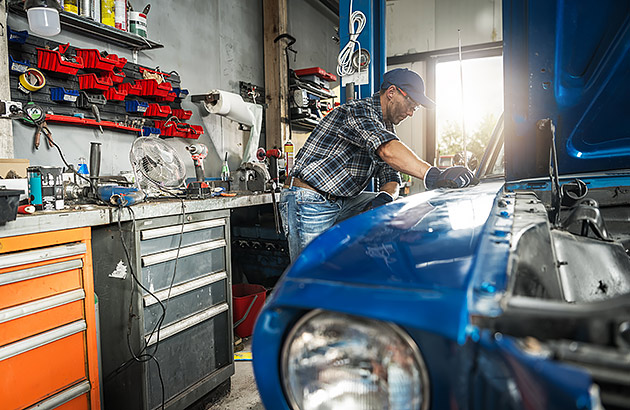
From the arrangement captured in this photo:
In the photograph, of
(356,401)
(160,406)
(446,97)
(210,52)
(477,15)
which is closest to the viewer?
(356,401)

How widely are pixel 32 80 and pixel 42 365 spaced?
147cm

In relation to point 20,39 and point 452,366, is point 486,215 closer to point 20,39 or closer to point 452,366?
point 452,366

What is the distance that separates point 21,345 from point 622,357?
5.17ft

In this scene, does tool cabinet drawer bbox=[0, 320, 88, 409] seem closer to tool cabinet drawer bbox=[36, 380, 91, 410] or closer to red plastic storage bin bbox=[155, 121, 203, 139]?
tool cabinet drawer bbox=[36, 380, 91, 410]

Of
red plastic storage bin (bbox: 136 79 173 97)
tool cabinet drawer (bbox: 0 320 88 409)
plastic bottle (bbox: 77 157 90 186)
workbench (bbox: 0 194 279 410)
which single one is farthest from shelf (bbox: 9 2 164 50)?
tool cabinet drawer (bbox: 0 320 88 409)

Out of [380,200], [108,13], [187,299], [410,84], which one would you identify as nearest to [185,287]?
[187,299]

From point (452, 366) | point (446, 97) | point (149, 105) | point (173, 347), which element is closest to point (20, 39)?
point (149, 105)

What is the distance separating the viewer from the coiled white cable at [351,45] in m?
3.12

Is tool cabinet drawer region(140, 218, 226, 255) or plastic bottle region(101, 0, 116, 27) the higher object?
plastic bottle region(101, 0, 116, 27)

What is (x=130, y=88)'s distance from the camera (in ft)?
8.54

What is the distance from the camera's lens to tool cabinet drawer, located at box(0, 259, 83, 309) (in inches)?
51.0

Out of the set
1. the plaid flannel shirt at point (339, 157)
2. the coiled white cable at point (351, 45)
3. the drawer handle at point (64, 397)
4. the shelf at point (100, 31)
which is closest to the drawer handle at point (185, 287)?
the drawer handle at point (64, 397)

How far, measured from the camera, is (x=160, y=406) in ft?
5.72

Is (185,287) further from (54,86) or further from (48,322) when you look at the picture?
(54,86)
